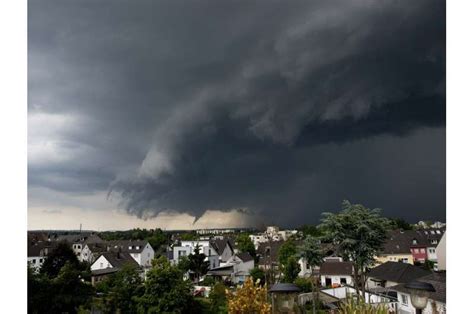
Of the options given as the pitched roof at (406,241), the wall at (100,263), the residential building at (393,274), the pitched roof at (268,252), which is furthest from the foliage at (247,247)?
the residential building at (393,274)

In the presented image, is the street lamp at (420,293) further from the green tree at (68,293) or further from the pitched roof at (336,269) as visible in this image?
the pitched roof at (336,269)

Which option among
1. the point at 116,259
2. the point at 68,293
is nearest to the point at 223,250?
the point at 116,259

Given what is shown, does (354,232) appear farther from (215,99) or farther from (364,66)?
(215,99)

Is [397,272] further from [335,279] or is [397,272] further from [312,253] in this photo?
[312,253]

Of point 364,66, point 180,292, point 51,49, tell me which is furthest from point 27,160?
point 180,292

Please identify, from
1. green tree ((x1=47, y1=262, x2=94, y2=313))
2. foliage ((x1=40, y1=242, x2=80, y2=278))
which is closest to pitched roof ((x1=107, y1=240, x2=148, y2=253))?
foliage ((x1=40, y1=242, x2=80, y2=278))
